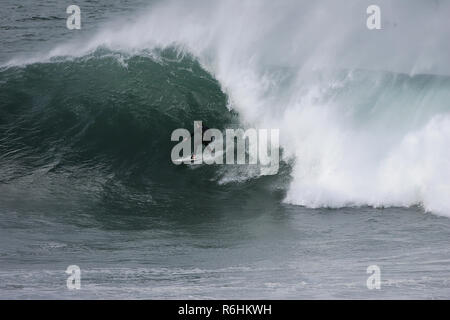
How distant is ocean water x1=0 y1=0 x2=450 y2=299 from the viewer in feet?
40.8

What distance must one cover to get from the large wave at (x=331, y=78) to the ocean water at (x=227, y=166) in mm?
55

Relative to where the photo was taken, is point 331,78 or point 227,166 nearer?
point 227,166

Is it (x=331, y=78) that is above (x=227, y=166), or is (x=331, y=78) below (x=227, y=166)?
above

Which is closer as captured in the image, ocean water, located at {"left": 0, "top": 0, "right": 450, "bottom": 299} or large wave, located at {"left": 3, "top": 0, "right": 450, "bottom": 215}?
ocean water, located at {"left": 0, "top": 0, "right": 450, "bottom": 299}

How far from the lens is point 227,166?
18375 millimetres

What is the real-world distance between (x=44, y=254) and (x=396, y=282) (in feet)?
21.3

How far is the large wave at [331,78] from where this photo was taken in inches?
691

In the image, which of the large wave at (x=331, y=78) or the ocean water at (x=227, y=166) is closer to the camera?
the ocean water at (x=227, y=166)

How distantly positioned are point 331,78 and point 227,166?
176 inches

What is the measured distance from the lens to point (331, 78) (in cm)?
2039

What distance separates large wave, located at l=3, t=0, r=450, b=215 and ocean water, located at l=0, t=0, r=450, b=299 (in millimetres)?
55
